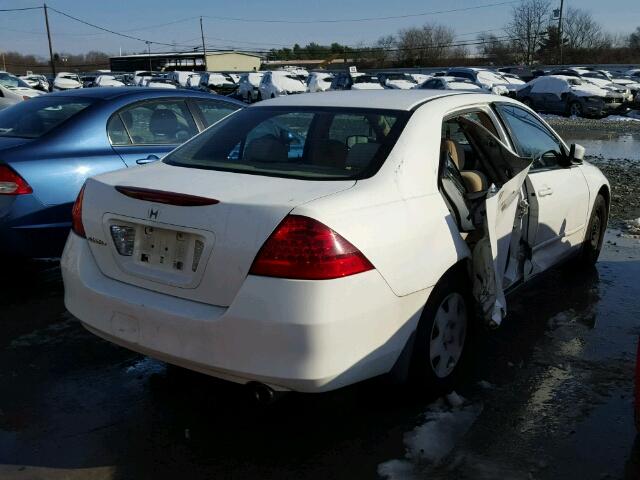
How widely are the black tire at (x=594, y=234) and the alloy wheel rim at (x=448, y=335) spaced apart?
97.2 inches

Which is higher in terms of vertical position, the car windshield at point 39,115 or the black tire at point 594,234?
the car windshield at point 39,115

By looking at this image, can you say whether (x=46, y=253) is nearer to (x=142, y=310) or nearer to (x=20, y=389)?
(x=20, y=389)

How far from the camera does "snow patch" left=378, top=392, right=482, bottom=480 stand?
280 centimetres

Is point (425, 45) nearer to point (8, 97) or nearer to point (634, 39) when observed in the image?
point (634, 39)

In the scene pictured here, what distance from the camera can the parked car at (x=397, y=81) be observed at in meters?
29.3

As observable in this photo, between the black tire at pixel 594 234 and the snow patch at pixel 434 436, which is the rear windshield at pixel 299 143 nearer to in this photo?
the snow patch at pixel 434 436

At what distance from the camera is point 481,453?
2912 mm

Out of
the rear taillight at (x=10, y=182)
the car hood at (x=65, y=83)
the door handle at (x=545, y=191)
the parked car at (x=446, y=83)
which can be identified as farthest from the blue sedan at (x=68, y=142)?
the car hood at (x=65, y=83)

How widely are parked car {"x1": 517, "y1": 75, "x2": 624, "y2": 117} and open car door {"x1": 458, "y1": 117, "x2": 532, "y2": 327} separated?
2331cm

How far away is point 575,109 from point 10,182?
25.0m

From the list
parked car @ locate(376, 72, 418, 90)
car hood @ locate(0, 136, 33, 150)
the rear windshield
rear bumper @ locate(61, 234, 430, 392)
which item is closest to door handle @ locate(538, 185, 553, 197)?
the rear windshield

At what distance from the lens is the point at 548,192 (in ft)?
14.5

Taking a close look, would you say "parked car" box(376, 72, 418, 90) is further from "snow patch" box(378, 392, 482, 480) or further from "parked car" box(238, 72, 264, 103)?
"snow patch" box(378, 392, 482, 480)

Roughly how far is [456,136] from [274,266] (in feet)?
8.32
